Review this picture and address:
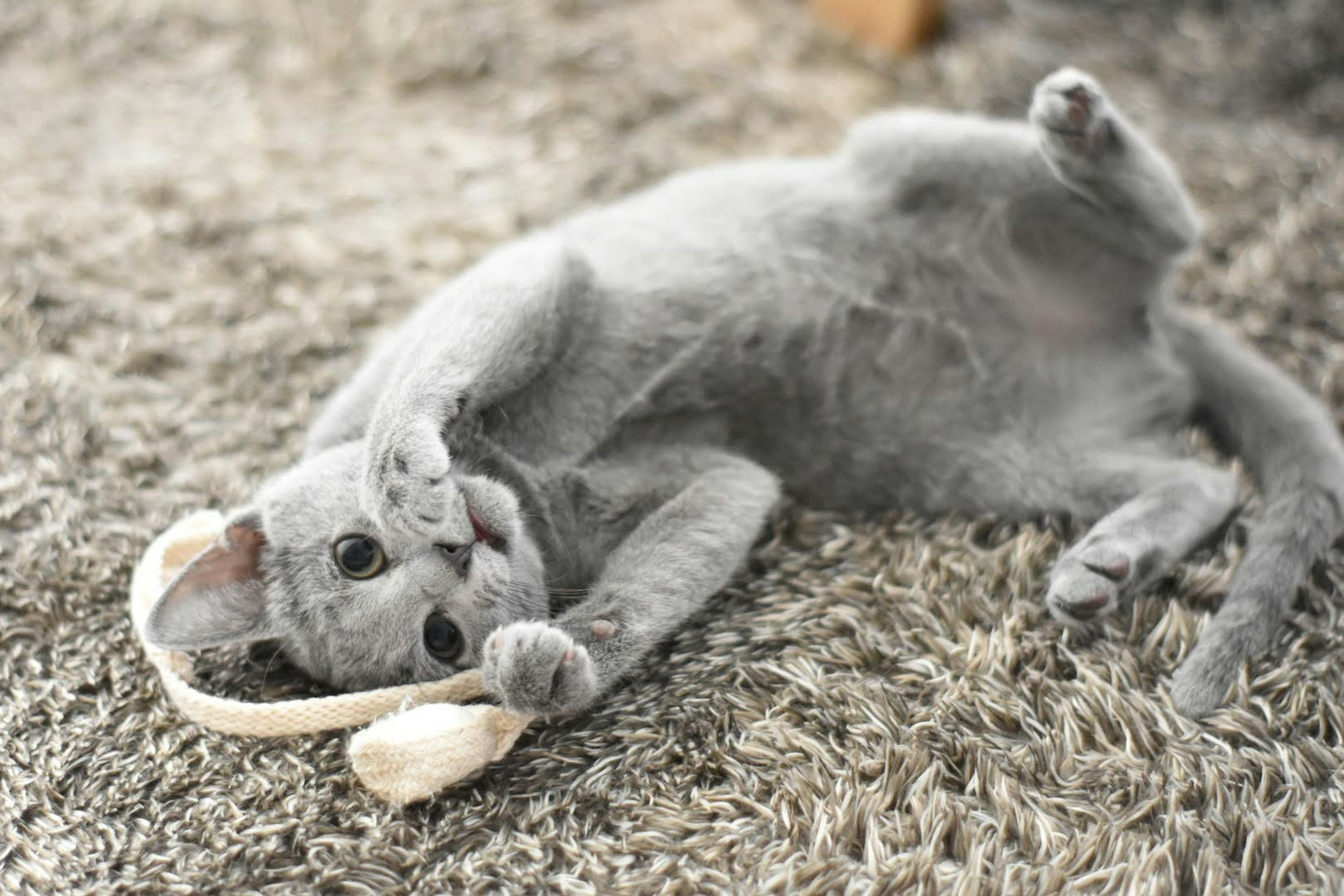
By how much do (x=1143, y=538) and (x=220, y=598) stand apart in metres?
1.14

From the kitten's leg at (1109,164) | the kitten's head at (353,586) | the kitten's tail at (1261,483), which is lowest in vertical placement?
the kitten's tail at (1261,483)

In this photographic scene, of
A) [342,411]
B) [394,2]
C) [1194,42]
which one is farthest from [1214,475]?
[394,2]

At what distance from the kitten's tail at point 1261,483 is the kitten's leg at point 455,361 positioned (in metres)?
0.88

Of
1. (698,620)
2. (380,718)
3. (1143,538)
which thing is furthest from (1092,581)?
(380,718)

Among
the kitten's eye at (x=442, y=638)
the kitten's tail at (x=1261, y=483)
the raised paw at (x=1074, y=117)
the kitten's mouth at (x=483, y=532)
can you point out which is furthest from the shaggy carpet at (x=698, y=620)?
the raised paw at (x=1074, y=117)

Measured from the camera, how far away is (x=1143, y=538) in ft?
4.73

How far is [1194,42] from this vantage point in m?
2.47

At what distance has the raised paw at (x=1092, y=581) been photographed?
1371 millimetres

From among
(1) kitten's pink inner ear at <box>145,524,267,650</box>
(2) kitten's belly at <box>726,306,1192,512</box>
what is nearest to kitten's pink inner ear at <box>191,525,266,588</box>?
(1) kitten's pink inner ear at <box>145,524,267,650</box>

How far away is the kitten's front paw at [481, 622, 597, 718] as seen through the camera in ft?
4.04

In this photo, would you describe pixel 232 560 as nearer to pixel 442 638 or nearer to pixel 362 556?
pixel 362 556

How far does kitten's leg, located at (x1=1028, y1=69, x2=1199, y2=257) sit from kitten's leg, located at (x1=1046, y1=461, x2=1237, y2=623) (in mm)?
329

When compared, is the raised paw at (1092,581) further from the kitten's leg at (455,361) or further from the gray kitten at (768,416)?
the kitten's leg at (455,361)

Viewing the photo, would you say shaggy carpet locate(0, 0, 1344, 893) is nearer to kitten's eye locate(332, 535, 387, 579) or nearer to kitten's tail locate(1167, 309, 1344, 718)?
kitten's tail locate(1167, 309, 1344, 718)
